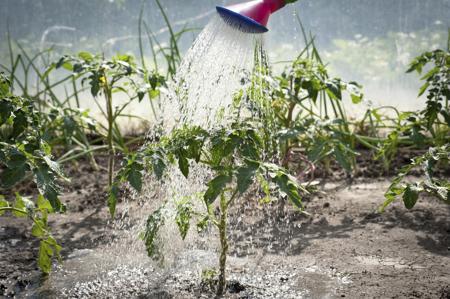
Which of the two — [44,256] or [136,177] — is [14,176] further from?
[44,256]

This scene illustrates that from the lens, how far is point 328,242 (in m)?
2.56

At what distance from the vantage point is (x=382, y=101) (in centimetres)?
401

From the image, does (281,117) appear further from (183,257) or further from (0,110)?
(0,110)

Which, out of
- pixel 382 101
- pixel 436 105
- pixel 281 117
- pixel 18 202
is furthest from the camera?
pixel 382 101

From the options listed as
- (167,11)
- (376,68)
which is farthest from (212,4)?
(376,68)

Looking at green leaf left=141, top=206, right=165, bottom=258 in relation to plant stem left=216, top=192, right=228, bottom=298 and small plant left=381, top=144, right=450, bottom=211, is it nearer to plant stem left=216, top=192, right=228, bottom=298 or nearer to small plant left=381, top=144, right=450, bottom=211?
plant stem left=216, top=192, right=228, bottom=298

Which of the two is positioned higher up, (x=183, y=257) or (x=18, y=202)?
(x=18, y=202)

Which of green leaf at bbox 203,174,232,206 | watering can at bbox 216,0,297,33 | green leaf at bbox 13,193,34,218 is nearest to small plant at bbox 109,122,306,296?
green leaf at bbox 203,174,232,206

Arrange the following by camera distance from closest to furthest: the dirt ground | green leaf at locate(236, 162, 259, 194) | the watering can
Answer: green leaf at locate(236, 162, 259, 194), the watering can, the dirt ground

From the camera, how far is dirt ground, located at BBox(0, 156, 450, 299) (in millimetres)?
2184

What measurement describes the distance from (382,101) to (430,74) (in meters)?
1.31

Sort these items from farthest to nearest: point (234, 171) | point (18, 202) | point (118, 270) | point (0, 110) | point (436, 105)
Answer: point (436, 105)
point (118, 270)
point (18, 202)
point (0, 110)
point (234, 171)

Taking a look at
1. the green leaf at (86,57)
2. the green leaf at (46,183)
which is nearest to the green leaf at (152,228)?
the green leaf at (46,183)

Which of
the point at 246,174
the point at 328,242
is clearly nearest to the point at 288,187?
the point at 246,174
